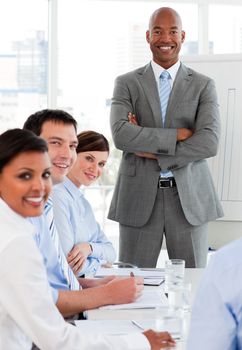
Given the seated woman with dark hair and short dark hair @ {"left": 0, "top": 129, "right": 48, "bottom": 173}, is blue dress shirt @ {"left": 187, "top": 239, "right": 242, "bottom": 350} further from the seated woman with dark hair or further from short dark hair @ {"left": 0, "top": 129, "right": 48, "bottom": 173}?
short dark hair @ {"left": 0, "top": 129, "right": 48, "bottom": 173}

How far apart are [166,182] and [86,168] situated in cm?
80

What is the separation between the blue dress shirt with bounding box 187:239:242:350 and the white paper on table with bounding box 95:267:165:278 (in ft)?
5.04

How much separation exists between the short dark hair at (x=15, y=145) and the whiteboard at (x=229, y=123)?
2.93m

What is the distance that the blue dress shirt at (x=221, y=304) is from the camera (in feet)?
3.75

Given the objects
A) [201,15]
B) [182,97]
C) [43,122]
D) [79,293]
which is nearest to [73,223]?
[43,122]

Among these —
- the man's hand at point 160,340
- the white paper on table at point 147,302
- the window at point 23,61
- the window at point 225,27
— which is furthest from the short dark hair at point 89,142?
the window at point 225,27

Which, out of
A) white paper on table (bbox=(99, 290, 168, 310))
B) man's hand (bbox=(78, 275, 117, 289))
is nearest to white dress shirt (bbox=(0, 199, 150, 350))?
white paper on table (bbox=(99, 290, 168, 310))

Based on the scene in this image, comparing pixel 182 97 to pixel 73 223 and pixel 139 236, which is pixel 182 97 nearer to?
pixel 139 236

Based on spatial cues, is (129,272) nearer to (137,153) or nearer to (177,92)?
(137,153)

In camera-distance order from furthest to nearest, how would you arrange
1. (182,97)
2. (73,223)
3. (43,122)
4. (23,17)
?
(23,17) < (182,97) < (73,223) < (43,122)

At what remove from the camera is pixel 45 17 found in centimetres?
565

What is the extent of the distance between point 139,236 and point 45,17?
2.55 metres

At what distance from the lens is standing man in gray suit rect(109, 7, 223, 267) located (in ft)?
12.2

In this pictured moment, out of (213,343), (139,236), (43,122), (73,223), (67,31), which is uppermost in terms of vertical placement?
(67,31)
